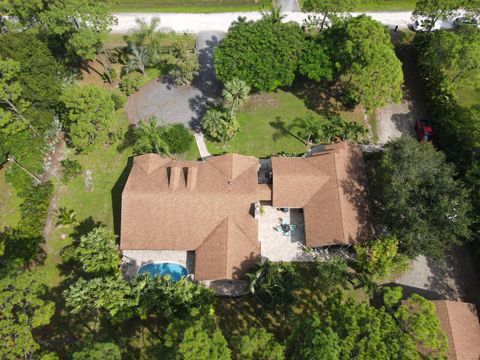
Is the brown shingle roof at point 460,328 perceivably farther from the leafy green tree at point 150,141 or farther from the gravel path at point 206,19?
the gravel path at point 206,19

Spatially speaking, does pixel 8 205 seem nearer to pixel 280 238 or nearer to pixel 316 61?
pixel 280 238

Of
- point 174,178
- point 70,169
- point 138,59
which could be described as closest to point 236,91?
point 174,178

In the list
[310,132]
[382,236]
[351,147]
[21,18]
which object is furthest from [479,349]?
[21,18]

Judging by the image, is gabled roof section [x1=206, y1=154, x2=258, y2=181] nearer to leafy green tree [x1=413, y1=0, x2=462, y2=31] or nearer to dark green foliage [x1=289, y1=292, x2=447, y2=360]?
dark green foliage [x1=289, y1=292, x2=447, y2=360]

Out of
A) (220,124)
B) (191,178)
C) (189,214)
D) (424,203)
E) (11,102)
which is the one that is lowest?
(189,214)

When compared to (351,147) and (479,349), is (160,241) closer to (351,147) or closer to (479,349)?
(351,147)
